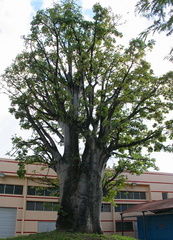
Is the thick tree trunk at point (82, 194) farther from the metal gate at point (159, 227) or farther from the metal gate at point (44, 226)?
the metal gate at point (44, 226)

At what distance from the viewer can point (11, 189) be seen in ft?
62.6

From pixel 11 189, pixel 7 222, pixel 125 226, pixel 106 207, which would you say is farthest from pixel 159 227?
pixel 11 189

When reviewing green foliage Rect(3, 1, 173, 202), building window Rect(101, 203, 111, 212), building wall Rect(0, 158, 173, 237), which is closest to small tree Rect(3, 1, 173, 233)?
green foliage Rect(3, 1, 173, 202)

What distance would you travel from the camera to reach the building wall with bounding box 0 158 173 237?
18.7 m

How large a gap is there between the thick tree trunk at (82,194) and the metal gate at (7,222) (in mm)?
9765

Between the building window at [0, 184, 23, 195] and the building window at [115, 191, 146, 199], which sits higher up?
the building window at [0, 184, 23, 195]

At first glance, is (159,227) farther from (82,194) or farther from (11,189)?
(11,189)

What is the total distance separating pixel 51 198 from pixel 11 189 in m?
3.18

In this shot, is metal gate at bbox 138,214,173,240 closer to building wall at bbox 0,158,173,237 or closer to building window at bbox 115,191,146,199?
building wall at bbox 0,158,173,237

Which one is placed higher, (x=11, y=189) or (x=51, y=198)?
(x=11, y=189)

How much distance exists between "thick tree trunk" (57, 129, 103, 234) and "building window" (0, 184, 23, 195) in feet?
31.3

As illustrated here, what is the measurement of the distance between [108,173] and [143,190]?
8.88 metres

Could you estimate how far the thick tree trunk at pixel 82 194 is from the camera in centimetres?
977

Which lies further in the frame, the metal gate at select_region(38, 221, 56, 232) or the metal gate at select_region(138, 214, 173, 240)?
the metal gate at select_region(38, 221, 56, 232)
